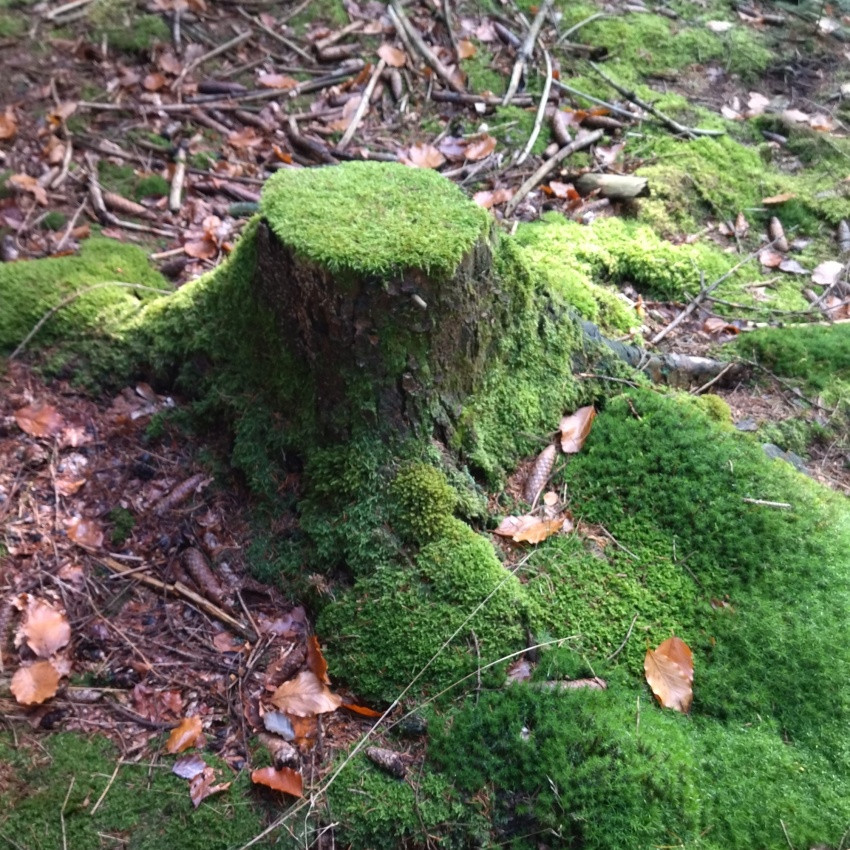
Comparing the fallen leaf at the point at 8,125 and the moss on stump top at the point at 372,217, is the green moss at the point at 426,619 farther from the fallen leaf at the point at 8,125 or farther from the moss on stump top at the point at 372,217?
the fallen leaf at the point at 8,125

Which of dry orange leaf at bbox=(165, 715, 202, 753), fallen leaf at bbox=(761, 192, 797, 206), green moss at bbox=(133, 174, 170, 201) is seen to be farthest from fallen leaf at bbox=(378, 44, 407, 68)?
dry orange leaf at bbox=(165, 715, 202, 753)

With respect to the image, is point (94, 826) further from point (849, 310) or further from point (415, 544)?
point (849, 310)

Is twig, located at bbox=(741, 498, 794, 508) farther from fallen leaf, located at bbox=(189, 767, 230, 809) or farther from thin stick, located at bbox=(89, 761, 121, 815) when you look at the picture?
thin stick, located at bbox=(89, 761, 121, 815)

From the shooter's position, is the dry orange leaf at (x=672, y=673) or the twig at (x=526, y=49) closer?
the dry orange leaf at (x=672, y=673)

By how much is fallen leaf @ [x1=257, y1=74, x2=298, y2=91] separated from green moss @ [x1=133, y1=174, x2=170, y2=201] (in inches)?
57.0

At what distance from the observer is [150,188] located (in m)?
4.55

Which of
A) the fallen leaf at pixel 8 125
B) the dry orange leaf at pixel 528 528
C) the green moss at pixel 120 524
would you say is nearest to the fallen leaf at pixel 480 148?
the fallen leaf at pixel 8 125

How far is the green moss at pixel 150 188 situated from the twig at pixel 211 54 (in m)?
1.14

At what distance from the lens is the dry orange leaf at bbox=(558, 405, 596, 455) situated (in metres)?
3.03

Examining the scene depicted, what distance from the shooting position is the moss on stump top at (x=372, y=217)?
7.93ft

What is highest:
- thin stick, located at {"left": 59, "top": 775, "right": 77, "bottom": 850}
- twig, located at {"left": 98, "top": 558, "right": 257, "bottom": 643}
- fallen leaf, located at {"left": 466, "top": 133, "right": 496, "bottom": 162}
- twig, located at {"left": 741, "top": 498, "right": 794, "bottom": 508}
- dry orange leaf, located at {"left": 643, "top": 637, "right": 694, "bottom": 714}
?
fallen leaf, located at {"left": 466, "top": 133, "right": 496, "bottom": 162}

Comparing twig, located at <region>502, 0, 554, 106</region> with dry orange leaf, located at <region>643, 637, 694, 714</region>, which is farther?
twig, located at <region>502, 0, 554, 106</region>

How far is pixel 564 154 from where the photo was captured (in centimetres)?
526

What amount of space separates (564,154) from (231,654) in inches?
172
